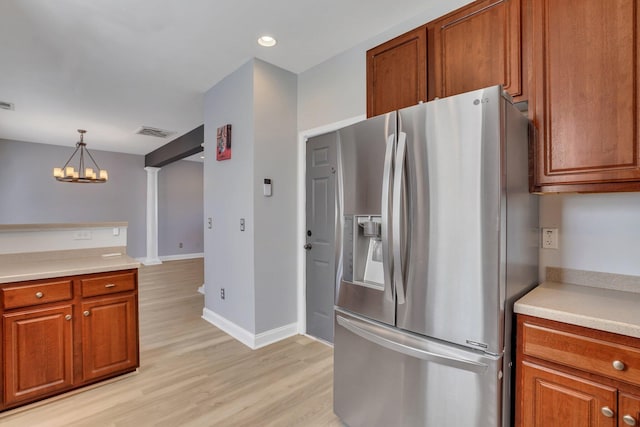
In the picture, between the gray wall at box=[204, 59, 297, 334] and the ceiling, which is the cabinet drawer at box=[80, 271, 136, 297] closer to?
the gray wall at box=[204, 59, 297, 334]

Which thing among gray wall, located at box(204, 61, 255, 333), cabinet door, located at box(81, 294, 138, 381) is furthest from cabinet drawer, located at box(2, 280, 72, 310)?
gray wall, located at box(204, 61, 255, 333)

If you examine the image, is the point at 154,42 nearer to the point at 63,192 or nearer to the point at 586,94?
the point at 586,94

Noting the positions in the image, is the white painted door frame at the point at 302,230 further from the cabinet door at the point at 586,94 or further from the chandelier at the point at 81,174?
the chandelier at the point at 81,174

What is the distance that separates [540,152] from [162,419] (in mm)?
2603

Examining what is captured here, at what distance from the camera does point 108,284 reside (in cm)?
226

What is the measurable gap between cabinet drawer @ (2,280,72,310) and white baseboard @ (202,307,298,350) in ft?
4.87

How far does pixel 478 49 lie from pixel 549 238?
3.64ft

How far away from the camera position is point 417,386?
56.9 inches

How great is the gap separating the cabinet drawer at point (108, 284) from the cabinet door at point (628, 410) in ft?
9.23

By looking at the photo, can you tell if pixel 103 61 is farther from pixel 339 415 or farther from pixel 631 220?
pixel 631 220

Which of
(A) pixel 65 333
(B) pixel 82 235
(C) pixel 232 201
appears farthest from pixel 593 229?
(B) pixel 82 235

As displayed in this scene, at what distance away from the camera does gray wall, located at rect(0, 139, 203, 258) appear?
6149mm

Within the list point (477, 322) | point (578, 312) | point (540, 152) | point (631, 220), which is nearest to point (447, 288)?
point (477, 322)

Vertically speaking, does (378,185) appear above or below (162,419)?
above
